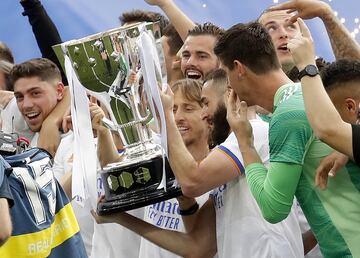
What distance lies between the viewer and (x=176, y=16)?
512cm

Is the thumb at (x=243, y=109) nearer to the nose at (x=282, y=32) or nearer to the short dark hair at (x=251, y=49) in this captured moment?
the short dark hair at (x=251, y=49)

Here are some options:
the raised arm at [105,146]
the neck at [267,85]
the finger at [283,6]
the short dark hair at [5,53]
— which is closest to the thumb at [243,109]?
the neck at [267,85]

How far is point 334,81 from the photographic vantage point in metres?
3.31

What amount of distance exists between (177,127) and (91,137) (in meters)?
0.37

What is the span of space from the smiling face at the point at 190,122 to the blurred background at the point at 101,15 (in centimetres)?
186

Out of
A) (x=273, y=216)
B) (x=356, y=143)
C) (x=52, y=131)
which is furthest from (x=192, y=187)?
(x=52, y=131)

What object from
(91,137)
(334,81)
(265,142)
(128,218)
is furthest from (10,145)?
(334,81)

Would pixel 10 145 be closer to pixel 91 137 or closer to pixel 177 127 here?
pixel 91 137

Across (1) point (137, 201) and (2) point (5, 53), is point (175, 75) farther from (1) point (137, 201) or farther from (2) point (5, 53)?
(1) point (137, 201)

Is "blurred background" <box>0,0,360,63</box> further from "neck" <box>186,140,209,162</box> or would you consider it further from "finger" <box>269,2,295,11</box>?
"neck" <box>186,140,209,162</box>

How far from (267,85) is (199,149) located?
722mm

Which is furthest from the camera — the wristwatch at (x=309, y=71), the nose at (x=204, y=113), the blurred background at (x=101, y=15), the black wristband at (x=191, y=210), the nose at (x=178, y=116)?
the blurred background at (x=101, y=15)

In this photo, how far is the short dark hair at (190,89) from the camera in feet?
13.5

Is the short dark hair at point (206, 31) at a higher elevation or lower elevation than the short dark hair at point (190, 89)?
higher
